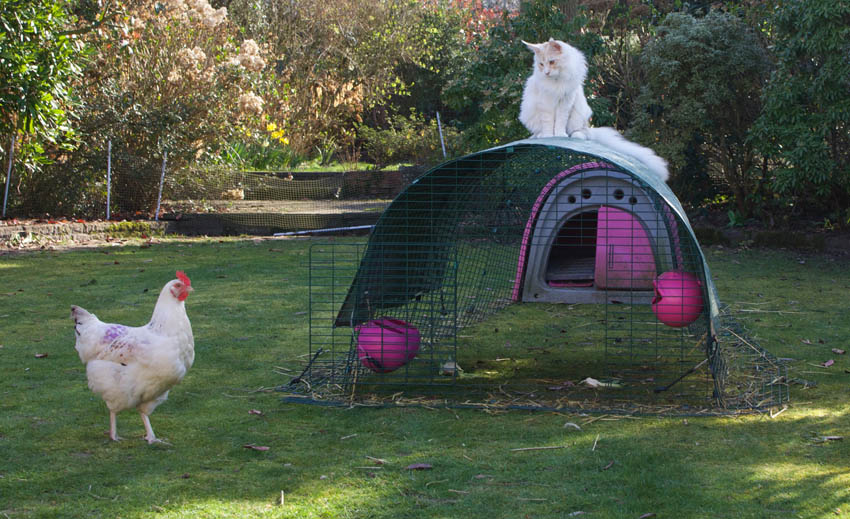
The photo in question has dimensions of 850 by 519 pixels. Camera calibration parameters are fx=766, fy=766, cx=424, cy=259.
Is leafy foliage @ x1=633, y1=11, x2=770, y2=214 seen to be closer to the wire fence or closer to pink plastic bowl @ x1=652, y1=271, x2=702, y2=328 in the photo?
the wire fence

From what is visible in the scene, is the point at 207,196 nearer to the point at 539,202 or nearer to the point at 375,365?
the point at 539,202

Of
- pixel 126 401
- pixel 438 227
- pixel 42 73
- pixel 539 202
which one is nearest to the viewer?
pixel 126 401

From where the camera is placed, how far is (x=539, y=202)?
252 inches

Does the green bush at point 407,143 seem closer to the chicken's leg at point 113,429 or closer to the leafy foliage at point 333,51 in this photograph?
the leafy foliage at point 333,51

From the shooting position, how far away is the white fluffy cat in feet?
21.1

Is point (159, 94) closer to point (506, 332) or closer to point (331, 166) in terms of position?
point (331, 166)

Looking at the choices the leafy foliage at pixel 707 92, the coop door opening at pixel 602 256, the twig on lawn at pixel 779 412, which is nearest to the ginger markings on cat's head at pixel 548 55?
the coop door opening at pixel 602 256

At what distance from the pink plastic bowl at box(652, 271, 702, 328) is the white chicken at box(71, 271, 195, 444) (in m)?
2.52

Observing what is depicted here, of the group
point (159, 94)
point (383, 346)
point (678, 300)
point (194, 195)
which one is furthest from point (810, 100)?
point (159, 94)

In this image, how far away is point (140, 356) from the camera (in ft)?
10.8

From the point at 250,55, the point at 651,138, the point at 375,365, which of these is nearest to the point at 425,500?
the point at 375,365

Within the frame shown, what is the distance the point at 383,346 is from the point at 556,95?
134 inches

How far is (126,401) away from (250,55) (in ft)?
30.4

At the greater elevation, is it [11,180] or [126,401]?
[11,180]
